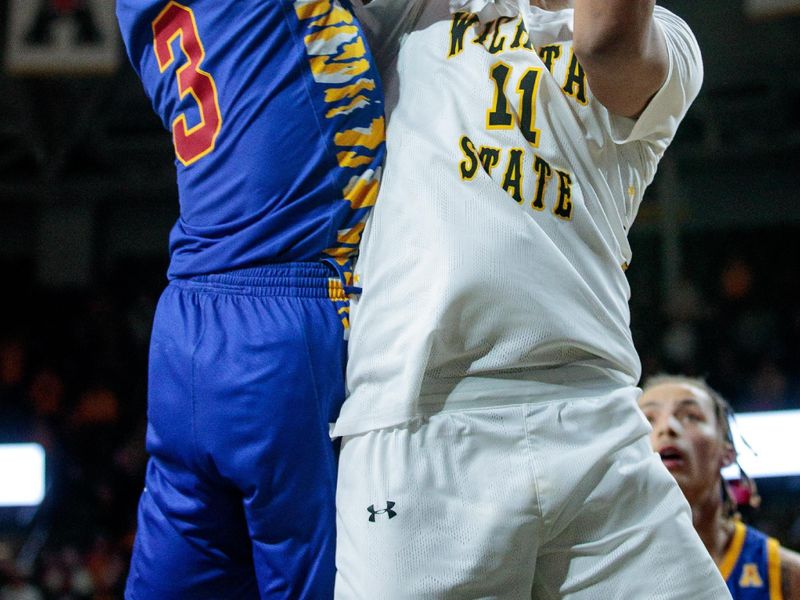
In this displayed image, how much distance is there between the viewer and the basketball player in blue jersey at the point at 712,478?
12.1 feet

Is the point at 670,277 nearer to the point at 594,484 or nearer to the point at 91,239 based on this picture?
the point at 91,239

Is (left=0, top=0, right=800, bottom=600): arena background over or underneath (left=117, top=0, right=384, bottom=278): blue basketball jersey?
underneath

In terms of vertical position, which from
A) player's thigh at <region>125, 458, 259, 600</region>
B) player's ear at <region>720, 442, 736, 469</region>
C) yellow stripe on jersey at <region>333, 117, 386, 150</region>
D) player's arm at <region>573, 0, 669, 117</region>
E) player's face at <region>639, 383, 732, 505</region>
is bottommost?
player's ear at <region>720, 442, 736, 469</region>

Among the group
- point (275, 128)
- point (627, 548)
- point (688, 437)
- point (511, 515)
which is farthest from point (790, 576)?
point (275, 128)

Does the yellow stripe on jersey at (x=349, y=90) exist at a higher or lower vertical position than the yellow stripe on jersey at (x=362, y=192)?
higher

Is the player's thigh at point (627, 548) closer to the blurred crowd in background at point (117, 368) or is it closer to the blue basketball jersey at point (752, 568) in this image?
the blue basketball jersey at point (752, 568)

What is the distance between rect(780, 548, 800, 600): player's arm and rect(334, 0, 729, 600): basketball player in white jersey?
7.90 ft

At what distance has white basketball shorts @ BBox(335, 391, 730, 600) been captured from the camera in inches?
64.5

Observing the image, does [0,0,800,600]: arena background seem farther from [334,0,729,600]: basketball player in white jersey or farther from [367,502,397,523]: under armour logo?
[367,502,397,523]: under armour logo

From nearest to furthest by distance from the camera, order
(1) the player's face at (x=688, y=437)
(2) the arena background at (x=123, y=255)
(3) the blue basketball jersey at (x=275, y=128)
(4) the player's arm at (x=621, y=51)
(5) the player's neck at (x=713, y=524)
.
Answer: (4) the player's arm at (x=621, y=51) < (3) the blue basketball jersey at (x=275, y=128) < (1) the player's face at (x=688, y=437) < (5) the player's neck at (x=713, y=524) < (2) the arena background at (x=123, y=255)

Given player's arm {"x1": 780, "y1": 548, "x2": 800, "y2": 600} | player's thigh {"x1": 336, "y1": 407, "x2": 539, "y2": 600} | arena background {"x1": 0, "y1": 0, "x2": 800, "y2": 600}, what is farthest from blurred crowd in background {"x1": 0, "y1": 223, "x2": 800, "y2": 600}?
player's thigh {"x1": 336, "y1": 407, "x2": 539, "y2": 600}

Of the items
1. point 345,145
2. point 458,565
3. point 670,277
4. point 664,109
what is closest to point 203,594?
point 458,565

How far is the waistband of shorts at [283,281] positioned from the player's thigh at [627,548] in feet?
1.74

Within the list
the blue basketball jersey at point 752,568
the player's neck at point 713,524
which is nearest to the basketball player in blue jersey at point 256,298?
the player's neck at point 713,524
